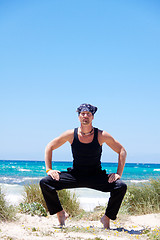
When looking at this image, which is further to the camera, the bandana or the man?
the bandana

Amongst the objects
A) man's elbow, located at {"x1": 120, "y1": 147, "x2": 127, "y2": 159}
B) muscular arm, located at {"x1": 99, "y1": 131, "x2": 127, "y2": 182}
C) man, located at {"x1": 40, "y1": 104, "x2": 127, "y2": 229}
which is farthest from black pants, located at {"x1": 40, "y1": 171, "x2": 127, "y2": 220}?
man's elbow, located at {"x1": 120, "y1": 147, "x2": 127, "y2": 159}

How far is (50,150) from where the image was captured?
435cm

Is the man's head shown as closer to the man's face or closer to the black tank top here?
the man's face

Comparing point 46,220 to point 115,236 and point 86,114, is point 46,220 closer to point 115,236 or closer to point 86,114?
point 115,236

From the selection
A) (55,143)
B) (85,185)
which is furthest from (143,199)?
(55,143)

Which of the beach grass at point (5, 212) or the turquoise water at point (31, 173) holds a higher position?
the beach grass at point (5, 212)

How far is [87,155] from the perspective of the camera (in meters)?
4.27

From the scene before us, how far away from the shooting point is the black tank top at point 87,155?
4.27 meters

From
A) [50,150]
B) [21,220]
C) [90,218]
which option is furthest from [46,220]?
[50,150]

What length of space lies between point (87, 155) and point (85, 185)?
16.7 inches

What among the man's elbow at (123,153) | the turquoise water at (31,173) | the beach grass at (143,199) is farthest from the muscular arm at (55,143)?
the beach grass at (143,199)

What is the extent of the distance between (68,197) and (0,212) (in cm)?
166

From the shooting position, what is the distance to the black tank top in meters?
4.27

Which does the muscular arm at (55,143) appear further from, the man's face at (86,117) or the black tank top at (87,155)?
the man's face at (86,117)
